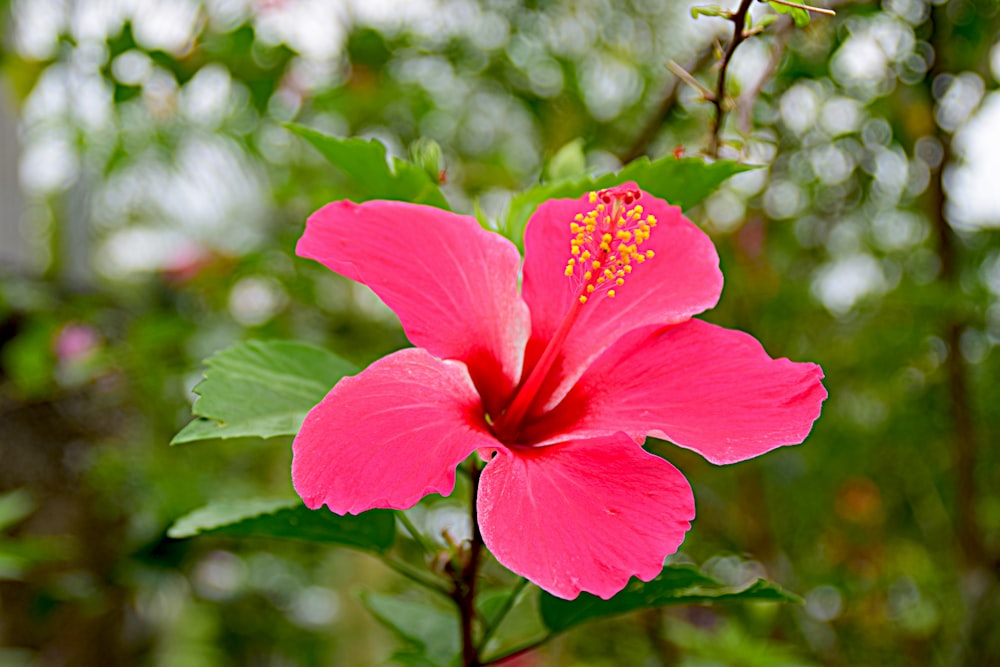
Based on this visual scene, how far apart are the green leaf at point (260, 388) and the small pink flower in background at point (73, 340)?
1.14m

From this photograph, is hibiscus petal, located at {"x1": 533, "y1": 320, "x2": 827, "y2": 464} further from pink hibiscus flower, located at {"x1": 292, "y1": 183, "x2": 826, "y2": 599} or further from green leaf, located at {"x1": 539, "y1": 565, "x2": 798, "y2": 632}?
green leaf, located at {"x1": 539, "y1": 565, "x2": 798, "y2": 632}

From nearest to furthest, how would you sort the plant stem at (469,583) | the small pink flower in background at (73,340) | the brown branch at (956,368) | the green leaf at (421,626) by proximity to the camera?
the plant stem at (469,583) < the green leaf at (421,626) < the brown branch at (956,368) < the small pink flower in background at (73,340)

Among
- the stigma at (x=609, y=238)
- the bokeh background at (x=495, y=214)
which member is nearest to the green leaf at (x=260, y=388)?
the stigma at (x=609, y=238)

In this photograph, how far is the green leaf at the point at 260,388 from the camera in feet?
1.47

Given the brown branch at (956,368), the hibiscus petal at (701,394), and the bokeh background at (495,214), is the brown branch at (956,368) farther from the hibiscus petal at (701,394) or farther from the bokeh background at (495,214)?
the hibiscus petal at (701,394)

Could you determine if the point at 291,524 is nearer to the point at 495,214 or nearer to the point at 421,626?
the point at 421,626

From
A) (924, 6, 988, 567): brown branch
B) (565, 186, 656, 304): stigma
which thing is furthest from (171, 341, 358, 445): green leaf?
(924, 6, 988, 567): brown branch

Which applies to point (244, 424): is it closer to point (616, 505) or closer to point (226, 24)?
point (616, 505)

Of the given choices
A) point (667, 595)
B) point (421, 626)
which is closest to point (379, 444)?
point (667, 595)

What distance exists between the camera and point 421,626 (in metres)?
0.71

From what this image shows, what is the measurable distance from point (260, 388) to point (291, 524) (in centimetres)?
10

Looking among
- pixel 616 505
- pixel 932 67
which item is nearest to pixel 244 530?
pixel 616 505

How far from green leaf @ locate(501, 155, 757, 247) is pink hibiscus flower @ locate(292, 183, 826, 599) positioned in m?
0.03

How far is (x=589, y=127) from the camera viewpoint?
1.64 meters
